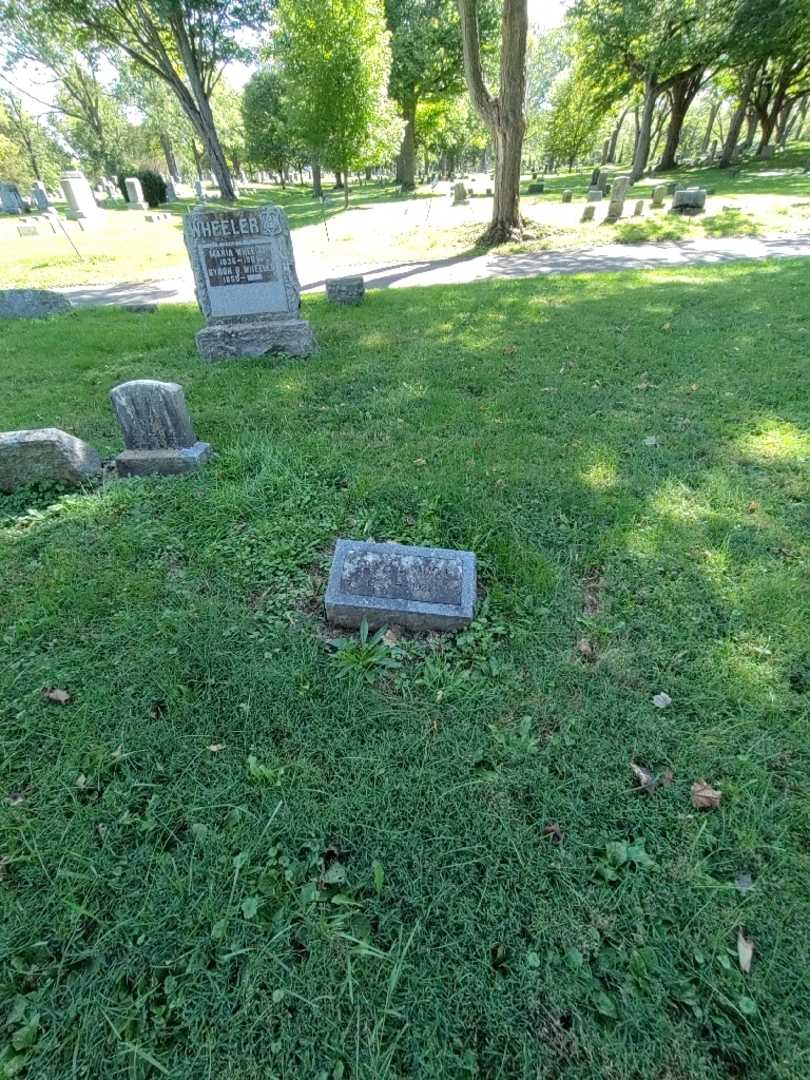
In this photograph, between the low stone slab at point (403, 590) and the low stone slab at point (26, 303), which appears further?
the low stone slab at point (26, 303)

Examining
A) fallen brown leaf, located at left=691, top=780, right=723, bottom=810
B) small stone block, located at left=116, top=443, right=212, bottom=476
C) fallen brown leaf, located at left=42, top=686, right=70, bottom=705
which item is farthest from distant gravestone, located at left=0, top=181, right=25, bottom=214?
fallen brown leaf, located at left=691, top=780, right=723, bottom=810

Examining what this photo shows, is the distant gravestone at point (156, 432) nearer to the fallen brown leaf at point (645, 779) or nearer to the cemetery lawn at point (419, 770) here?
the cemetery lawn at point (419, 770)

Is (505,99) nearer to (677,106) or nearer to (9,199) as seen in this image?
(677,106)

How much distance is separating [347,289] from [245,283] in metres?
2.55

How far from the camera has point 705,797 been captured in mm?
1825

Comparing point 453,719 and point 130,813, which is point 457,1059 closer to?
point 453,719

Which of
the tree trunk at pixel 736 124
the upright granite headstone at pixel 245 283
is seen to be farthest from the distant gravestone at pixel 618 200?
the tree trunk at pixel 736 124

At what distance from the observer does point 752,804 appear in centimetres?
180

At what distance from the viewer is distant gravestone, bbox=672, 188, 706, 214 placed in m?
14.3

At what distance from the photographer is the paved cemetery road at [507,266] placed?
997 centimetres

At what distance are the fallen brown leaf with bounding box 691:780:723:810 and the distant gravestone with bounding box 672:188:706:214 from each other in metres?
17.9

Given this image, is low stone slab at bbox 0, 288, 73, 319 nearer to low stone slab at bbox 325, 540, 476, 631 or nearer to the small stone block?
the small stone block

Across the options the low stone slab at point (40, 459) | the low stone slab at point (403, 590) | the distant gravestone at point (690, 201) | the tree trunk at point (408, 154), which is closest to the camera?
the low stone slab at point (403, 590)

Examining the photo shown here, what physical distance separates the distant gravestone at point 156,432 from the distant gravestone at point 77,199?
2392 cm
